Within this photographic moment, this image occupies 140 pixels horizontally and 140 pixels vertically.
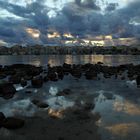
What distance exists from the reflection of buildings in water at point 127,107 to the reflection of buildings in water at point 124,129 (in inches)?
139

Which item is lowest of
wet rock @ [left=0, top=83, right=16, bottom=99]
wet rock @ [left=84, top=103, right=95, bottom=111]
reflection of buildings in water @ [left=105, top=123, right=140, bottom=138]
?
reflection of buildings in water @ [left=105, top=123, right=140, bottom=138]

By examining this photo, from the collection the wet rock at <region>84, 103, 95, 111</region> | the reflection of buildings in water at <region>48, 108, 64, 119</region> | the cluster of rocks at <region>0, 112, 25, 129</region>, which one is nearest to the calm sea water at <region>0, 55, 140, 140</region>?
the wet rock at <region>84, 103, 95, 111</region>

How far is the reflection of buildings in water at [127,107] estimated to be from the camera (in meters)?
23.7

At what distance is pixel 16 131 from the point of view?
18.2 m

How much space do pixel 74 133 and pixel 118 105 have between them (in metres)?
9.26

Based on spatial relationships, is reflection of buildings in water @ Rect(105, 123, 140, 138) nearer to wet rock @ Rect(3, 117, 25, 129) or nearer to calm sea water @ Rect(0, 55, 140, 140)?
calm sea water @ Rect(0, 55, 140, 140)

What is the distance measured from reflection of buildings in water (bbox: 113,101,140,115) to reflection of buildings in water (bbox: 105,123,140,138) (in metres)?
3.52

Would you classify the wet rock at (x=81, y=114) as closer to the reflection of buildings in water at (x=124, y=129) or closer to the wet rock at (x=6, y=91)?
the reflection of buildings in water at (x=124, y=129)

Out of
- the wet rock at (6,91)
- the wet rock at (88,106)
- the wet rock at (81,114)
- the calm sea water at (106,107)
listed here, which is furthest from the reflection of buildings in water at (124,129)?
the wet rock at (6,91)

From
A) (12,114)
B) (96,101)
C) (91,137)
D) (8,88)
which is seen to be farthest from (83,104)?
(8,88)

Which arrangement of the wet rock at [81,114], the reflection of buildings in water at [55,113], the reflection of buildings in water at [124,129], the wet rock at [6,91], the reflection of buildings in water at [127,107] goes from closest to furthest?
the reflection of buildings in water at [124,129]
the wet rock at [81,114]
the reflection of buildings in water at [55,113]
the reflection of buildings in water at [127,107]
the wet rock at [6,91]

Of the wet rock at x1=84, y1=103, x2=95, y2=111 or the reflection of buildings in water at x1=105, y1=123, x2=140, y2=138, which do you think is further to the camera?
the wet rock at x1=84, y1=103, x2=95, y2=111

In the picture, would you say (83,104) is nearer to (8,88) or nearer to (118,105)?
(118,105)

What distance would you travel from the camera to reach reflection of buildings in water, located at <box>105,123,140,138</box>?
698 inches
